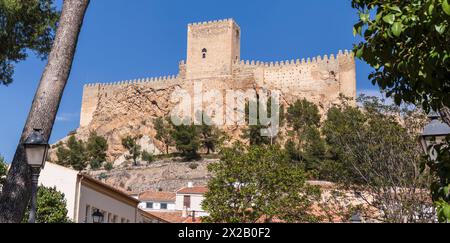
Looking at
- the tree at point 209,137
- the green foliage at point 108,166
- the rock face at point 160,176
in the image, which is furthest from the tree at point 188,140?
the green foliage at point 108,166

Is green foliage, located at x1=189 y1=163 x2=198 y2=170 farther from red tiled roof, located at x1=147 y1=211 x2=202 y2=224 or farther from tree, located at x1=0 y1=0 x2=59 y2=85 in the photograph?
tree, located at x1=0 y1=0 x2=59 y2=85

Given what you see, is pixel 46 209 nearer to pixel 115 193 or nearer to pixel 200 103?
pixel 115 193

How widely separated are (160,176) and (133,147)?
10.6 m

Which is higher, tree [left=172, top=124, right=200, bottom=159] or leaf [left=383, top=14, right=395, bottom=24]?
tree [left=172, top=124, right=200, bottom=159]

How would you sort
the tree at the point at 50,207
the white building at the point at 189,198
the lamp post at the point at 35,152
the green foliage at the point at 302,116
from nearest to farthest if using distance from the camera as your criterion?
the lamp post at the point at 35,152, the tree at the point at 50,207, the white building at the point at 189,198, the green foliage at the point at 302,116

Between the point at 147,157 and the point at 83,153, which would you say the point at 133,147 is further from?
the point at 83,153

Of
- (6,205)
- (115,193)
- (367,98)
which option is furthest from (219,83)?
(6,205)

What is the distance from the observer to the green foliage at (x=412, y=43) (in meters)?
5.52

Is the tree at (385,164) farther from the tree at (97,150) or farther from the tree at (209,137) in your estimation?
the tree at (97,150)

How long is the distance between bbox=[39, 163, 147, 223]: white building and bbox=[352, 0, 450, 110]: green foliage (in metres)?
23.8

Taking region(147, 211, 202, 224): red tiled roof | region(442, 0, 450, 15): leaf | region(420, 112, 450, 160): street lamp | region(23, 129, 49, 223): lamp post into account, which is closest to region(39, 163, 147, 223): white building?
region(147, 211, 202, 224): red tiled roof

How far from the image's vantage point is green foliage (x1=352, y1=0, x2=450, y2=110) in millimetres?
5520

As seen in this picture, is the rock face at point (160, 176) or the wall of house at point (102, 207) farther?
the rock face at point (160, 176)

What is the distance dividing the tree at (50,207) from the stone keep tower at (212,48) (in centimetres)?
5892
